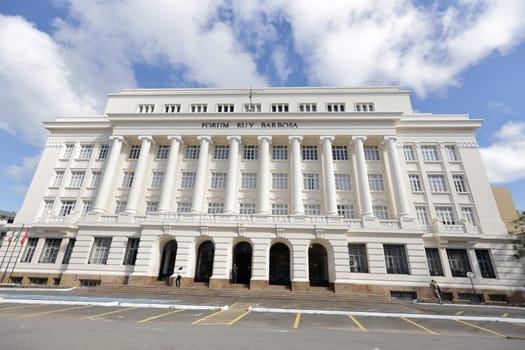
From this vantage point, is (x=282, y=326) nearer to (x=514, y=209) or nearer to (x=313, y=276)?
(x=313, y=276)

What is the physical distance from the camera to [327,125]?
2977 cm

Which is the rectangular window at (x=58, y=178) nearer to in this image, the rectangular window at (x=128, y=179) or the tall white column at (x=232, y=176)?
the rectangular window at (x=128, y=179)

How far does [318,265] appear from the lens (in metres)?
23.8

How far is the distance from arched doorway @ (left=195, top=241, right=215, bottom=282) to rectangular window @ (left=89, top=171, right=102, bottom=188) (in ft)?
55.4

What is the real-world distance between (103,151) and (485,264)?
46339 mm

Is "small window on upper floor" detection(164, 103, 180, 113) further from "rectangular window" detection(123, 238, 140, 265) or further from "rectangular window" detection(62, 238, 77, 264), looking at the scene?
"rectangular window" detection(62, 238, 77, 264)

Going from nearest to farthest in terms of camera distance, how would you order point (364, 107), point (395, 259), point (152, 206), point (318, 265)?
point (395, 259) → point (318, 265) → point (152, 206) → point (364, 107)

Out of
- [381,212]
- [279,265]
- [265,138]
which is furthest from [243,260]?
[381,212]

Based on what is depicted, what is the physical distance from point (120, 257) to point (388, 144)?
106ft

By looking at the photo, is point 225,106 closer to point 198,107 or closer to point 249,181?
point 198,107

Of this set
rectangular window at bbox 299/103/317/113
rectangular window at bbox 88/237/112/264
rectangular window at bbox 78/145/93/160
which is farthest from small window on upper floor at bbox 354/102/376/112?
rectangular window at bbox 78/145/93/160

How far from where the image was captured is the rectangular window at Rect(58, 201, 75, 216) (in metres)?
28.5

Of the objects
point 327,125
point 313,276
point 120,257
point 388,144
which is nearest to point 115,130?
point 120,257

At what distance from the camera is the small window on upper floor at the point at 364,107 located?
32125 millimetres
